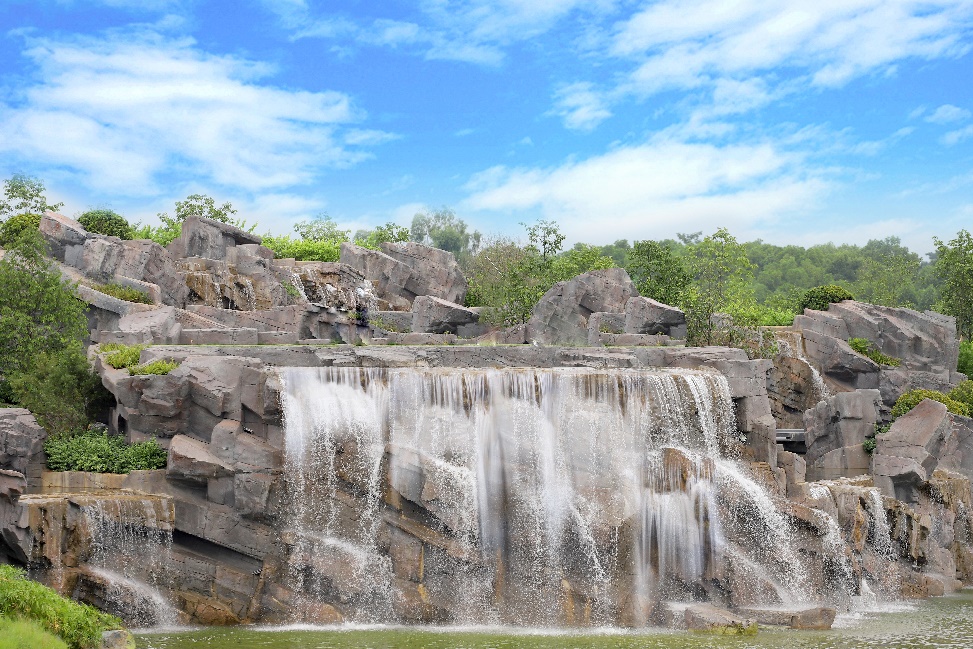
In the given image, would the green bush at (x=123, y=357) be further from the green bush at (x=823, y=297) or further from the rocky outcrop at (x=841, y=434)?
the green bush at (x=823, y=297)

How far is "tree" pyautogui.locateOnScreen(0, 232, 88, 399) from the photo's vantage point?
93.1 ft

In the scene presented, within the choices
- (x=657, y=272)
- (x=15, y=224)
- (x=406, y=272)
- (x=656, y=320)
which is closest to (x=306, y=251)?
(x=406, y=272)

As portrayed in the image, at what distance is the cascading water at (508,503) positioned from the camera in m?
23.1

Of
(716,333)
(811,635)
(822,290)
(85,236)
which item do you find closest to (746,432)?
(811,635)

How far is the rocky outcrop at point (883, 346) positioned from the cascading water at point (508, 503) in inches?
668

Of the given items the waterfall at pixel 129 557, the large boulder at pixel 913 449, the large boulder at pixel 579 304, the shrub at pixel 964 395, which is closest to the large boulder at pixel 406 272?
the large boulder at pixel 579 304

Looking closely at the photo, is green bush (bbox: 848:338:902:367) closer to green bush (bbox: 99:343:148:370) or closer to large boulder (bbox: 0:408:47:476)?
green bush (bbox: 99:343:148:370)

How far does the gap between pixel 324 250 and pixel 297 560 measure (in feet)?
124

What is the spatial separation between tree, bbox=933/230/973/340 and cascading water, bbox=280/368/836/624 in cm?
3344

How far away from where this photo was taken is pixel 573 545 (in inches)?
940

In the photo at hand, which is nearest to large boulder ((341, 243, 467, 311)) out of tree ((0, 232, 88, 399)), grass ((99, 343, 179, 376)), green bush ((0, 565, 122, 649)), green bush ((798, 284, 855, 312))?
green bush ((798, 284, 855, 312))

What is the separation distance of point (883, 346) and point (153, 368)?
3139 centimetres

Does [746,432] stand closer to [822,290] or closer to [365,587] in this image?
[365,587]

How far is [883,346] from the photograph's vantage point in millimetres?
43062
